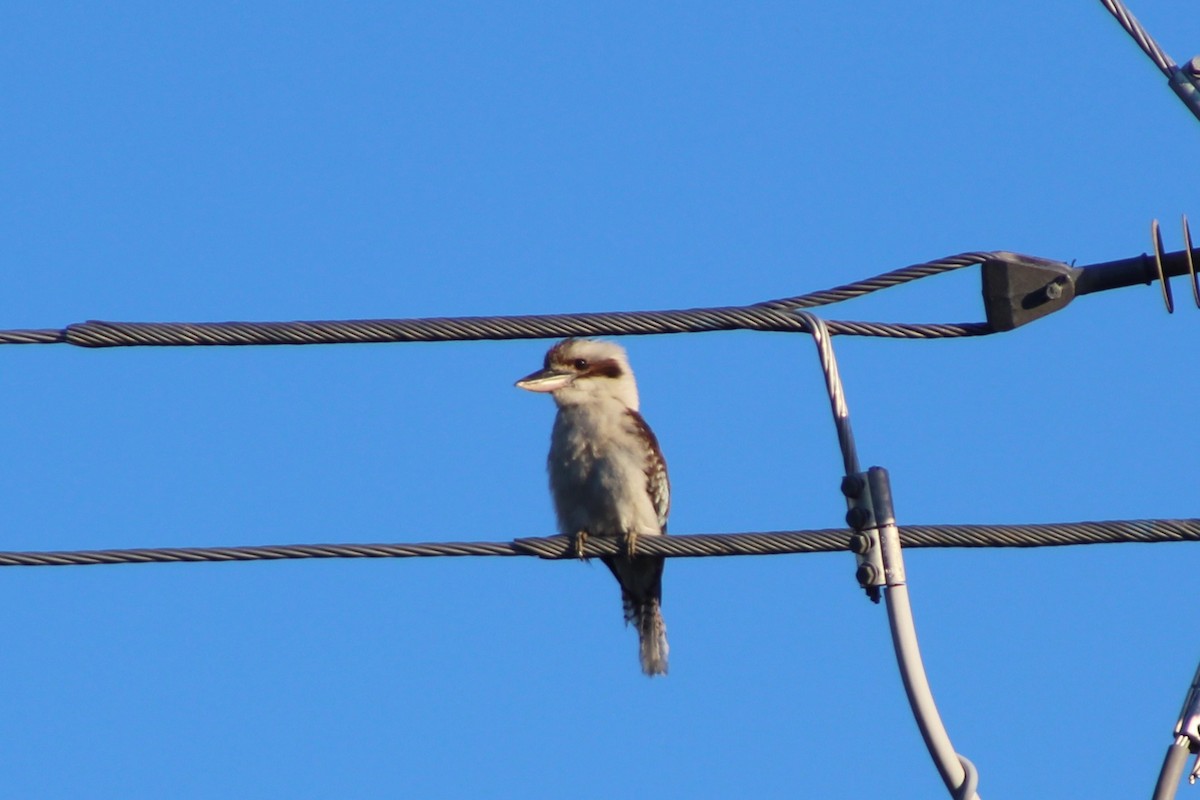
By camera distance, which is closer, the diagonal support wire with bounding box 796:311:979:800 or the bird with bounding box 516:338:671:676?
A: the diagonal support wire with bounding box 796:311:979:800

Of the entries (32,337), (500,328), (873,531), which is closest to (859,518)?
(873,531)

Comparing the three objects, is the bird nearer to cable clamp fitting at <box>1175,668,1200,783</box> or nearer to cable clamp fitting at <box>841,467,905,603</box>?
cable clamp fitting at <box>841,467,905,603</box>

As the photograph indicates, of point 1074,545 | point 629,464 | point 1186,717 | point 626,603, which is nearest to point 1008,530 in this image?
point 1074,545

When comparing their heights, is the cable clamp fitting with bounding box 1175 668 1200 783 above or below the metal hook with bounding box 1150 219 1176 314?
below

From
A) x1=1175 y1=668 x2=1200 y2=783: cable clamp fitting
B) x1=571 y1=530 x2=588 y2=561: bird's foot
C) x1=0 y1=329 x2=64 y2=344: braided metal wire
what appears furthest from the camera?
x1=571 y1=530 x2=588 y2=561: bird's foot

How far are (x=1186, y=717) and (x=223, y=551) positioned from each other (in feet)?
10.9

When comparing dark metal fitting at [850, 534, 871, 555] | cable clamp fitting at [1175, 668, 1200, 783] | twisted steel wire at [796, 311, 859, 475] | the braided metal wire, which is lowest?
cable clamp fitting at [1175, 668, 1200, 783]

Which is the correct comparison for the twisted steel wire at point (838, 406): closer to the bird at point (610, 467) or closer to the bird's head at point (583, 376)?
the bird at point (610, 467)

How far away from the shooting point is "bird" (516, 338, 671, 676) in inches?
404

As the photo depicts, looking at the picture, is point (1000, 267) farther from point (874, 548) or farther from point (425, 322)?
point (425, 322)

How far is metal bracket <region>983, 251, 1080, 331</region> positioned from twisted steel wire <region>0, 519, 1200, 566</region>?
76cm

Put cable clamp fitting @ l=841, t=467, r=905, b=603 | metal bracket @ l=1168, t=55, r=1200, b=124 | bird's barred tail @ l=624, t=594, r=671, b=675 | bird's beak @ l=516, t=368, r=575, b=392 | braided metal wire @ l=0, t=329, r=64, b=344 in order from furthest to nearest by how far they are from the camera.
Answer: bird's barred tail @ l=624, t=594, r=671, b=675 < bird's beak @ l=516, t=368, r=575, b=392 < braided metal wire @ l=0, t=329, r=64, b=344 < metal bracket @ l=1168, t=55, r=1200, b=124 < cable clamp fitting @ l=841, t=467, r=905, b=603

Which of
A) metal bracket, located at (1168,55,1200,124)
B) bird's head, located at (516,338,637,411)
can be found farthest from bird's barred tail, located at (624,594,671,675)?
metal bracket, located at (1168,55,1200,124)

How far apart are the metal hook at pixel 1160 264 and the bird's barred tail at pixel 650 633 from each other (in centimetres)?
556
